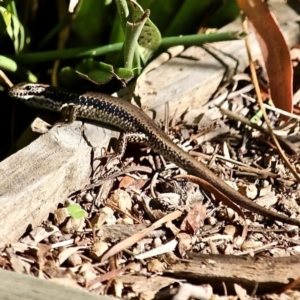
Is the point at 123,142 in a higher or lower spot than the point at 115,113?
lower

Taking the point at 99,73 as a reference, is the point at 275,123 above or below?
below

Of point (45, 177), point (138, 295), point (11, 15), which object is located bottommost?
point (138, 295)

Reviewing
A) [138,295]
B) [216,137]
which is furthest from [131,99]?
[138,295]

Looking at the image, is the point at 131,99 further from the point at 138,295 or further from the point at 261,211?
the point at 138,295

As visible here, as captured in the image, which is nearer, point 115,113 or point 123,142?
point 123,142

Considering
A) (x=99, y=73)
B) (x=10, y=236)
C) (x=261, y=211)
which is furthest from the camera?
(x=99, y=73)

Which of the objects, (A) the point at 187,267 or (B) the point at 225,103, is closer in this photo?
(A) the point at 187,267

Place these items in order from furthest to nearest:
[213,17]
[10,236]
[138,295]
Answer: [213,17] < [10,236] < [138,295]
